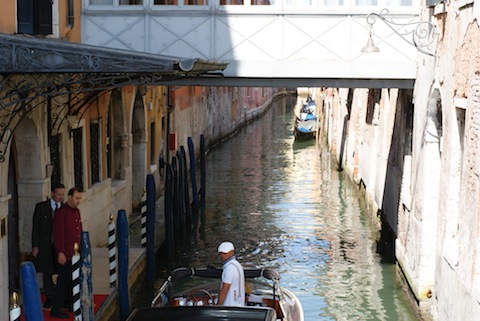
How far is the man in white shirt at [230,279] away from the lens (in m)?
7.02

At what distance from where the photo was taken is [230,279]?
7055 mm

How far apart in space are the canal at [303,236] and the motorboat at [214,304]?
5.51ft

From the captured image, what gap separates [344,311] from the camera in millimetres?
10289

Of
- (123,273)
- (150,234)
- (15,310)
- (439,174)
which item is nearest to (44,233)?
(123,273)

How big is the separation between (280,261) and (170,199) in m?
1.74

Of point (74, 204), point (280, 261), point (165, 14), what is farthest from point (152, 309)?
point (280, 261)

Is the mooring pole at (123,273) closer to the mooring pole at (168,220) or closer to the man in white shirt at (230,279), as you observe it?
the man in white shirt at (230,279)

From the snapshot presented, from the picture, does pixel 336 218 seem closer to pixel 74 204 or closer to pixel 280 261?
pixel 280 261

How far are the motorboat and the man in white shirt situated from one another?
0.18m

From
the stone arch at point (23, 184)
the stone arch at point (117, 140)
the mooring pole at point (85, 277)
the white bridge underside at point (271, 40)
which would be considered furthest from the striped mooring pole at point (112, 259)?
the stone arch at point (117, 140)

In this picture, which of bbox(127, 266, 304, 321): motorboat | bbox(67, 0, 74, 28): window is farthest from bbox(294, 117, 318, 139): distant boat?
bbox(127, 266, 304, 321): motorboat

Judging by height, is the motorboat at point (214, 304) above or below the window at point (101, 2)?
below

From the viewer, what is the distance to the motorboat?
21.9ft

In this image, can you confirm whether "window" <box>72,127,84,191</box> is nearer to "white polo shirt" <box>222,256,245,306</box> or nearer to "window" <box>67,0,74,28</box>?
"window" <box>67,0,74,28</box>
